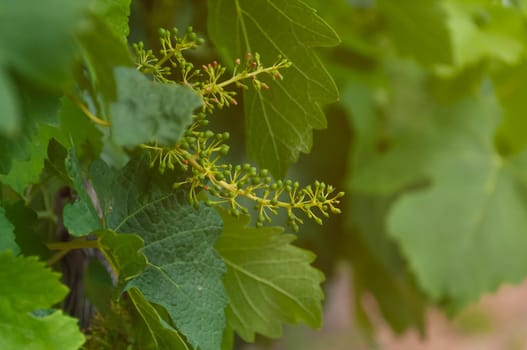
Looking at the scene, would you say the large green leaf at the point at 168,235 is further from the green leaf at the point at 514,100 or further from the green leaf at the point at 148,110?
the green leaf at the point at 514,100

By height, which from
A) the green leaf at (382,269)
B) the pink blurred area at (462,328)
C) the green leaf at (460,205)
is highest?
the green leaf at (460,205)

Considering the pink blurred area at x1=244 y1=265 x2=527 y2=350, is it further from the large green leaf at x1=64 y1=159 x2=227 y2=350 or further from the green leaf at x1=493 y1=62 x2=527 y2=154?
the large green leaf at x1=64 y1=159 x2=227 y2=350

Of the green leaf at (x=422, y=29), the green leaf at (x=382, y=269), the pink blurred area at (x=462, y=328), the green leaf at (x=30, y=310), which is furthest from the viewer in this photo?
the pink blurred area at (x=462, y=328)

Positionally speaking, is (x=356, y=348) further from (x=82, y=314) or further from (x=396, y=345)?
(x=82, y=314)

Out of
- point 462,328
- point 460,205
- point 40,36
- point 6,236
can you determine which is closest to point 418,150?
point 460,205

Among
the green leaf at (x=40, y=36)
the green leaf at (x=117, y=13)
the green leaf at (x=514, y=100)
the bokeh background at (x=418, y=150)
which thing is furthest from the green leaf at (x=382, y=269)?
the green leaf at (x=40, y=36)

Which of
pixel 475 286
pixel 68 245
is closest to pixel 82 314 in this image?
pixel 68 245
